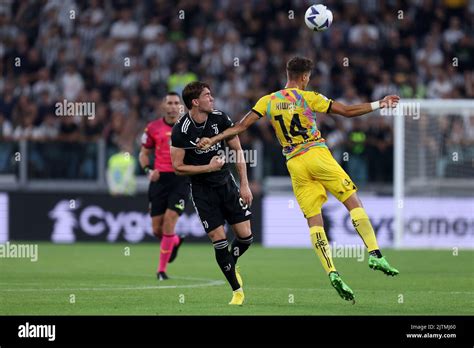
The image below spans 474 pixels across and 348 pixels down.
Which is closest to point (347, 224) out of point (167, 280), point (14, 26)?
point (167, 280)

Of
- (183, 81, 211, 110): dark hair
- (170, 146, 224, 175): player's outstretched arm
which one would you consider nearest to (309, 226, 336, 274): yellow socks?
(170, 146, 224, 175): player's outstretched arm

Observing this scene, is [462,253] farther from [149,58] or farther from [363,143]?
[149,58]

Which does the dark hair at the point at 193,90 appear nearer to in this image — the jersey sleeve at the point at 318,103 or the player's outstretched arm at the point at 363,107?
the jersey sleeve at the point at 318,103

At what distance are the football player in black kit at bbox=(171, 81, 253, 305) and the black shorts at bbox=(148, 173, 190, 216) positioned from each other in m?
3.43

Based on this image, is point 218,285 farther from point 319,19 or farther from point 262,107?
point 319,19

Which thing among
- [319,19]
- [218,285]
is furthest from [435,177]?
[319,19]

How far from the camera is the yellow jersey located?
1259 cm

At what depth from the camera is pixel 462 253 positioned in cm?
2134

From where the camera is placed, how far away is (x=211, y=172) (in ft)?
41.7

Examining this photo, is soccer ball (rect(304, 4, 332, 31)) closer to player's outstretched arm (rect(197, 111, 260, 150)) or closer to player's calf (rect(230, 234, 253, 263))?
player's outstretched arm (rect(197, 111, 260, 150))

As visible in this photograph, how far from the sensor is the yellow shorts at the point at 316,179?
12.8 m

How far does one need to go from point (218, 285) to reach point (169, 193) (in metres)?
2.07

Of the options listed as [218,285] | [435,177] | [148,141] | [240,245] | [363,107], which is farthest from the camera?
[435,177]

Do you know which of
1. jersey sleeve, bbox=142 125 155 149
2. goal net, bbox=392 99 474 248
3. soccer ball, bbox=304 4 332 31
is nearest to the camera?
soccer ball, bbox=304 4 332 31
